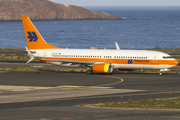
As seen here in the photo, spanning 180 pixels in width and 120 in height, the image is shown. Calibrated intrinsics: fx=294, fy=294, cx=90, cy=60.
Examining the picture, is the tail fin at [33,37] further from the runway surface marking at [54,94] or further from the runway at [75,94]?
the runway surface marking at [54,94]

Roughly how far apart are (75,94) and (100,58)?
60.2 feet

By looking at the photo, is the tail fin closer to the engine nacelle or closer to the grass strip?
the engine nacelle

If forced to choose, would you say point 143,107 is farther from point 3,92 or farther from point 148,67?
point 148,67

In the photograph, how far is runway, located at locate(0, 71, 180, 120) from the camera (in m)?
22.8

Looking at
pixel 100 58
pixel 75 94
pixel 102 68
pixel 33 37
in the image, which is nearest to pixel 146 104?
pixel 75 94

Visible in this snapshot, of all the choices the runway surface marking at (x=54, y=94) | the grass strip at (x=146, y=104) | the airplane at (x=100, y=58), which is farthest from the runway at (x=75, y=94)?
the airplane at (x=100, y=58)

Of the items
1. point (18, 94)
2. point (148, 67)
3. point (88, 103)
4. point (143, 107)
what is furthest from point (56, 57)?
point (143, 107)

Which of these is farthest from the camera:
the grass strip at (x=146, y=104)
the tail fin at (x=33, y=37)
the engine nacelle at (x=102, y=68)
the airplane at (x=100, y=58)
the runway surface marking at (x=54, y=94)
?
the tail fin at (x=33, y=37)

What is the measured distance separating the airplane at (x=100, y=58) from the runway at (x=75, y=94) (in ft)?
7.43

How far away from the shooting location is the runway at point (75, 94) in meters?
22.8

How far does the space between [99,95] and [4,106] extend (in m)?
10.7

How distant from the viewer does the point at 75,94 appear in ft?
109

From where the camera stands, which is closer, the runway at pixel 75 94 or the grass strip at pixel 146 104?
the runway at pixel 75 94

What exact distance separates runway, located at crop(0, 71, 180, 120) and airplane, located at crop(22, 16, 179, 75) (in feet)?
7.43
